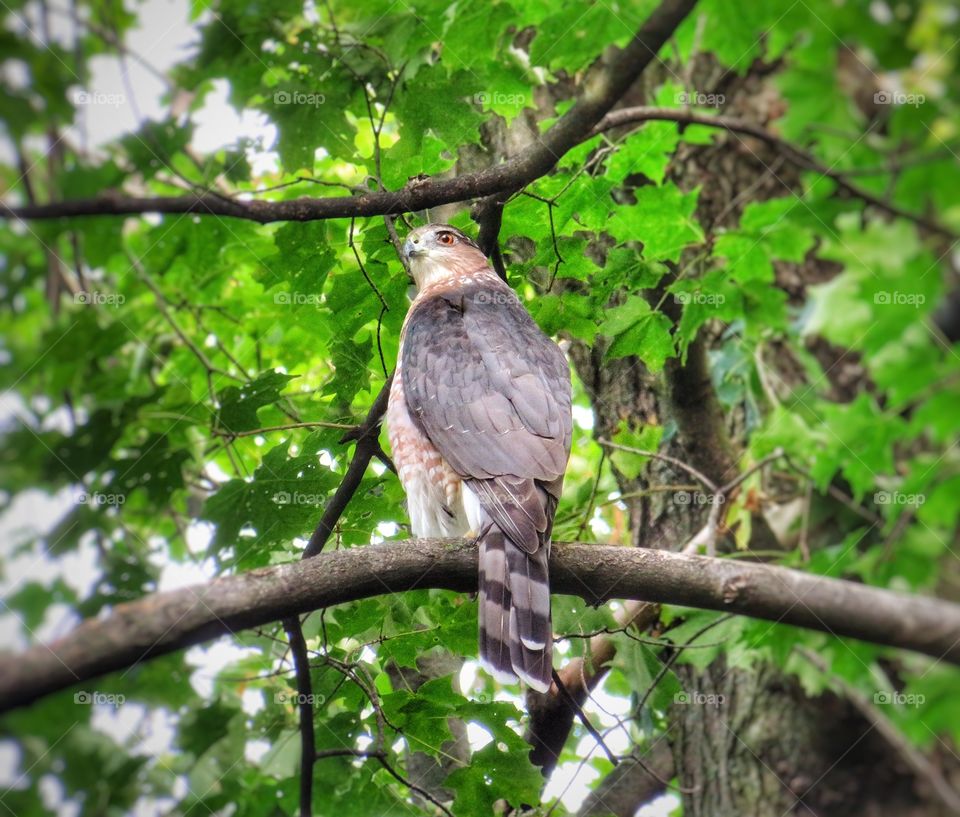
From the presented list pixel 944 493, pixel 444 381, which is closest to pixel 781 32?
pixel 944 493

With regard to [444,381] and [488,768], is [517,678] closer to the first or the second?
[488,768]

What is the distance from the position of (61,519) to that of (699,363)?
3.76 metres

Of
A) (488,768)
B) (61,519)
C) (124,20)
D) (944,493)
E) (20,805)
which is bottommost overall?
(20,805)

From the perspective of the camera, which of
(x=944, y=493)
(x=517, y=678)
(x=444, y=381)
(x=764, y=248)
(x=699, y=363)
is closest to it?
(x=944, y=493)

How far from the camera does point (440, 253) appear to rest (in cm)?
Answer: 548

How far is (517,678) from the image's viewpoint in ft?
13.0

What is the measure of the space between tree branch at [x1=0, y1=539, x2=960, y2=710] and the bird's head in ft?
6.75

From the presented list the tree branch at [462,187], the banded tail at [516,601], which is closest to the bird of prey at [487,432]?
the banded tail at [516,601]

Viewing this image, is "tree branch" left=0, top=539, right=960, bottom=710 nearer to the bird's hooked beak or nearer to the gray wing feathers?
the gray wing feathers

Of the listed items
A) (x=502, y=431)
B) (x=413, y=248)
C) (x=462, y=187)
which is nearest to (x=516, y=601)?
(x=502, y=431)

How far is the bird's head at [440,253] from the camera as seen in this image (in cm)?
536

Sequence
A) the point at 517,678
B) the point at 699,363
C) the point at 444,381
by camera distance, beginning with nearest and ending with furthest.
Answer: the point at 517,678, the point at 444,381, the point at 699,363

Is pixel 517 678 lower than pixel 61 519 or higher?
lower

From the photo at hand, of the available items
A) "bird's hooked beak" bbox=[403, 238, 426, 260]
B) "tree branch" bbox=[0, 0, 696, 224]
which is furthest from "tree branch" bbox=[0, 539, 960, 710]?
"bird's hooked beak" bbox=[403, 238, 426, 260]
